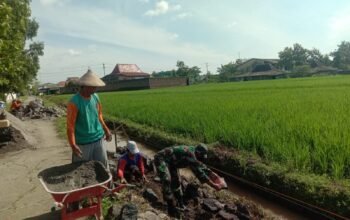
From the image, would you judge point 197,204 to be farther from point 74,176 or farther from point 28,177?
point 28,177

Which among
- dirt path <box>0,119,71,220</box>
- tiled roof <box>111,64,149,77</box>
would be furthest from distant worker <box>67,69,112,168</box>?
tiled roof <box>111,64,149,77</box>

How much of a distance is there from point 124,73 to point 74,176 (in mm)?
55783

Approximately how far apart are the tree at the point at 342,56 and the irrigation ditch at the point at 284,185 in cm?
6934

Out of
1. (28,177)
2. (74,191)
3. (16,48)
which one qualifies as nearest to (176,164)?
(74,191)

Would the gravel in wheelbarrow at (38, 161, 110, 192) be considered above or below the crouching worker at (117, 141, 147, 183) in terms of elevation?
above

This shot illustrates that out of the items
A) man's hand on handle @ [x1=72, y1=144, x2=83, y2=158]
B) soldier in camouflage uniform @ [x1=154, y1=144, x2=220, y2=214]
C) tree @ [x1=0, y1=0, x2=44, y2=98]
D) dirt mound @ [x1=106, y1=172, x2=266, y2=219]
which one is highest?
tree @ [x1=0, y1=0, x2=44, y2=98]

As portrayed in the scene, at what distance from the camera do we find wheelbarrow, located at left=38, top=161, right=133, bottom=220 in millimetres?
3180

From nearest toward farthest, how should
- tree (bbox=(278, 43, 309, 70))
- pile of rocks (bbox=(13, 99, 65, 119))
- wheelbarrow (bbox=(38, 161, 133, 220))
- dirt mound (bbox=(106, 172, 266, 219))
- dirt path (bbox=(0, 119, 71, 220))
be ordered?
wheelbarrow (bbox=(38, 161, 133, 220)), dirt mound (bbox=(106, 172, 266, 219)), dirt path (bbox=(0, 119, 71, 220)), pile of rocks (bbox=(13, 99, 65, 119)), tree (bbox=(278, 43, 309, 70))

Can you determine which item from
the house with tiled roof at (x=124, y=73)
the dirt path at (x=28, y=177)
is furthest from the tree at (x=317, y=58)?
the dirt path at (x=28, y=177)

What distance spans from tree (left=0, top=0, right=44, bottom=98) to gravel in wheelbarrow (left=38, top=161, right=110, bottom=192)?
2780 mm

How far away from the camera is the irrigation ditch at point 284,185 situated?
393 cm

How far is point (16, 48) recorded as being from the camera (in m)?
6.32

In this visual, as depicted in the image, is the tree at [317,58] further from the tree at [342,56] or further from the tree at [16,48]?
the tree at [16,48]

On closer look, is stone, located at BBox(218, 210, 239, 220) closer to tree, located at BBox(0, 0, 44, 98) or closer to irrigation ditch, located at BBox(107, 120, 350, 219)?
irrigation ditch, located at BBox(107, 120, 350, 219)
